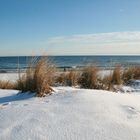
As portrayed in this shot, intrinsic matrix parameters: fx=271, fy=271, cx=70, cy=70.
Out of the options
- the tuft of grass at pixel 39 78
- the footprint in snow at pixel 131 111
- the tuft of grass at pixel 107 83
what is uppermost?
the tuft of grass at pixel 39 78

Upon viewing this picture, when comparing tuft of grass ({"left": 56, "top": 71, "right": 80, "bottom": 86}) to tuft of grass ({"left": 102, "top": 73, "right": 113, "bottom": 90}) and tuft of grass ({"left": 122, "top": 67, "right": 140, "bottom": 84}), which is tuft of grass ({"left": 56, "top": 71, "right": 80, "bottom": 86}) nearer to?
tuft of grass ({"left": 102, "top": 73, "right": 113, "bottom": 90})

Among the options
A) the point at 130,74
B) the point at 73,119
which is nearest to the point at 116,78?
the point at 130,74

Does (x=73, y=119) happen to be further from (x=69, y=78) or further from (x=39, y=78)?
(x=69, y=78)

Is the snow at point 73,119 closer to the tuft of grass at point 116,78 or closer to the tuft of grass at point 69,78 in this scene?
the tuft of grass at point 69,78

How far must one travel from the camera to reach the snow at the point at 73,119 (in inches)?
97.3

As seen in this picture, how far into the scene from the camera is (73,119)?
2.85 metres

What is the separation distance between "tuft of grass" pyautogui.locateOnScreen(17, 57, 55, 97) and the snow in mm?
538

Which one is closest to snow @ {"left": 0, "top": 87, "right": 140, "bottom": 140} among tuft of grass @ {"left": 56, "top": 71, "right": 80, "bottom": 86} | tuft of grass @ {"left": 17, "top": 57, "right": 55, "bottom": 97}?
tuft of grass @ {"left": 17, "top": 57, "right": 55, "bottom": 97}

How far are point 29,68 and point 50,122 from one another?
2435mm

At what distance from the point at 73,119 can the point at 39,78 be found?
74.0 inches

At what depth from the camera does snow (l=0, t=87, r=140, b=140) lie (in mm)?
2473

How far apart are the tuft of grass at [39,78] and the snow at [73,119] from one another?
1.76ft

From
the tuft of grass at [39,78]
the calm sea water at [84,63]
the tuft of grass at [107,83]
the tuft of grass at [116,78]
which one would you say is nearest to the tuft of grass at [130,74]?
the calm sea water at [84,63]

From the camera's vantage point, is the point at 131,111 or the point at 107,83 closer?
the point at 131,111
